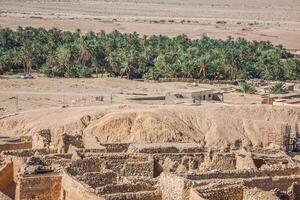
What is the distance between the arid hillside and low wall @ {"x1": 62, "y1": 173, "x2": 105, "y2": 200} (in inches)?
538

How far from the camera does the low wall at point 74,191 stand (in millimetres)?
21766

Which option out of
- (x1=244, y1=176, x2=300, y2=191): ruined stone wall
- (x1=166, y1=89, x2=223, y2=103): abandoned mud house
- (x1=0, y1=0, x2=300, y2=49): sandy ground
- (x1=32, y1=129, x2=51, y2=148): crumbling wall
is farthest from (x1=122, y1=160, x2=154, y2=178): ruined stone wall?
(x1=0, y1=0, x2=300, y2=49): sandy ground

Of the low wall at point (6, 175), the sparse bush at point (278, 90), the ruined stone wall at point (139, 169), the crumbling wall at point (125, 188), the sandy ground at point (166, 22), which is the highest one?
the sandy ground at point (166, 22)

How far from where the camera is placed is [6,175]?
90.0ft

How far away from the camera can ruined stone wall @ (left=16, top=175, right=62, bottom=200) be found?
2456 centimetres

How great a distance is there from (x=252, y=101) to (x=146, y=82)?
19387 millimetres

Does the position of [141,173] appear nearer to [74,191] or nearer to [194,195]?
[74,191]

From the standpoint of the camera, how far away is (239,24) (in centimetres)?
16662

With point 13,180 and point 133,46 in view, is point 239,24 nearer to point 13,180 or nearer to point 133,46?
point 133,46

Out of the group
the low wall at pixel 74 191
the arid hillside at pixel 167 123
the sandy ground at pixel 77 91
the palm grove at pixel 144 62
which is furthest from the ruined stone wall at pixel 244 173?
the palm grove at pixel 144 62

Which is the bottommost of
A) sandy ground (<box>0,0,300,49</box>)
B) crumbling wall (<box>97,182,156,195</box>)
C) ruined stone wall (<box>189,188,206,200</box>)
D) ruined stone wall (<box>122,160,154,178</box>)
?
ruined stone wall (<box>122,160,154,178</box>)

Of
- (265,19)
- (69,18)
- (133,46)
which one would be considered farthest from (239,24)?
(133,46)

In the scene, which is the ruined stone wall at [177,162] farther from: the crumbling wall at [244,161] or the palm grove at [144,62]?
the palm grove at [144,62]

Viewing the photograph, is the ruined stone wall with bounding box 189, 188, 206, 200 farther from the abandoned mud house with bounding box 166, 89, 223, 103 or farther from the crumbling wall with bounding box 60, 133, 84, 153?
the abandoned mud house with bounding box 166, 89, 223, 103
